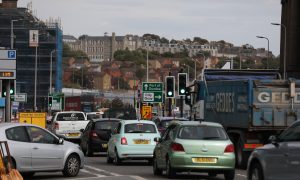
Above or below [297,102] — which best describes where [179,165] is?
below

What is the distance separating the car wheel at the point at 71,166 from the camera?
20938 mm

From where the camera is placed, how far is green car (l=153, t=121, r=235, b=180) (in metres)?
19.5

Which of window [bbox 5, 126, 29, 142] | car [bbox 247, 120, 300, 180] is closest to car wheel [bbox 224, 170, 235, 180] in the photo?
car [bbox 247, 120, 300, 180]

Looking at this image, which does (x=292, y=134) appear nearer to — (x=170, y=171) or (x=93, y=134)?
(x=170, y=171)

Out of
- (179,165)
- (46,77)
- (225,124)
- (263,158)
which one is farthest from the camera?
(46,77)

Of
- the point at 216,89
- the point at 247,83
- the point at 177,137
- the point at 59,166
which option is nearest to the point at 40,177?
the point at 59,166

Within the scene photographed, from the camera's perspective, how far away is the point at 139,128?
2688 centimetres

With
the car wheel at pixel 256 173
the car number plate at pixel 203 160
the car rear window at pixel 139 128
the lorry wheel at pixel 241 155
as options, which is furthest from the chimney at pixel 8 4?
the car wheel at pixel 256 173

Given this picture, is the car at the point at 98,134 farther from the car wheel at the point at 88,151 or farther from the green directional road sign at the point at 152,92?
the green directional road sign at the point at 152,92

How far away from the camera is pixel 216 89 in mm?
28422

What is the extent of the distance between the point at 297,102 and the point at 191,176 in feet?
17.8

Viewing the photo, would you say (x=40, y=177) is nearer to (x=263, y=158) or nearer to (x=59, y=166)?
(x=59, y=166)

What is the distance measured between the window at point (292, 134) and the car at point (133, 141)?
1235 centimetres

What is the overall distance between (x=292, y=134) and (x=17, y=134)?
27.6 feet
